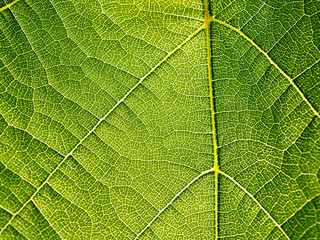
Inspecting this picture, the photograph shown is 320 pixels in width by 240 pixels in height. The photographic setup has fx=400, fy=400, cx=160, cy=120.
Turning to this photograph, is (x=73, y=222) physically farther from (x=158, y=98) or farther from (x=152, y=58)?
(x=152, y=58)

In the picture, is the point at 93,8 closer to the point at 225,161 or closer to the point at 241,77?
the point at 241,77

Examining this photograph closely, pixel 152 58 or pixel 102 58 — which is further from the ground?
pixel 152 58

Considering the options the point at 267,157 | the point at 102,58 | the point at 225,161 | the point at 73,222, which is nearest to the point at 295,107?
the point at 267,157

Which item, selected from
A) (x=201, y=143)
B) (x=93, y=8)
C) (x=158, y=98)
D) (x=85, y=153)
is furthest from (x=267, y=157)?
(x=93, y=8)

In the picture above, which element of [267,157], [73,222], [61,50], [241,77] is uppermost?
[241,77]

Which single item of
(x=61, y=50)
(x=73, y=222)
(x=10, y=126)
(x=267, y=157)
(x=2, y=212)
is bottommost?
(x=2, y=212)

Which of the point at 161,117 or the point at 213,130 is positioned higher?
the point at 213,130
